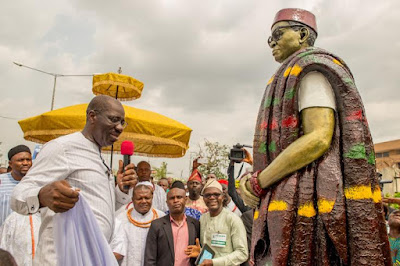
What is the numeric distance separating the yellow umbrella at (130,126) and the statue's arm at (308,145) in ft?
15.2

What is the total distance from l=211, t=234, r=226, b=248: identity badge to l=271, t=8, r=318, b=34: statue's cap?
3008 millimetres

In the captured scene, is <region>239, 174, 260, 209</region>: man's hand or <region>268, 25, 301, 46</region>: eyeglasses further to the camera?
<region>268, 25, 301, 46</region>: eyeglasses

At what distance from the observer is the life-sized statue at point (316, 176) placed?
1.76 metres

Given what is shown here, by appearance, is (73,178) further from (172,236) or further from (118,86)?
(118,86)

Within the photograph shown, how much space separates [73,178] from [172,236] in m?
2.54

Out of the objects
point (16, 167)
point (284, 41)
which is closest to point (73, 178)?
point (284, 41)

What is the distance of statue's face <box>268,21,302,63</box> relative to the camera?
2.21 meters

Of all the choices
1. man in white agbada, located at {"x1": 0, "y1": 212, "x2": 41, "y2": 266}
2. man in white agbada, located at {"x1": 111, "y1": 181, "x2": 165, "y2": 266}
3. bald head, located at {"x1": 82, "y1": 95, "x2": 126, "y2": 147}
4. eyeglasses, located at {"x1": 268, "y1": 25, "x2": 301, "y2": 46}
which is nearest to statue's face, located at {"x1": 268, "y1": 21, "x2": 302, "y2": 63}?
eyeglasses, located at {"x1": 268, "y1": 25, "x2": 301, "y2": 46}

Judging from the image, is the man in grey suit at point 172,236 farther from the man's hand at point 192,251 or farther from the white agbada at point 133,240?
the white agbada at point 133,240

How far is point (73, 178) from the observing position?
2.29 m

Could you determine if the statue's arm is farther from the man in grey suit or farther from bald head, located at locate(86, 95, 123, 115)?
the man in grey suit

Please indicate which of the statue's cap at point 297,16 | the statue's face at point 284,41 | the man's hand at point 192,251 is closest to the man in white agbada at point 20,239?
the man's hand at point 192,251

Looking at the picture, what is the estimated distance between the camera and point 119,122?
2.54m

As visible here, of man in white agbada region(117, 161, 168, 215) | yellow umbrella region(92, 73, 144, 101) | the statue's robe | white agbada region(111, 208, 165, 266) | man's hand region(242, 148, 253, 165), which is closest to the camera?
the statue's robe
